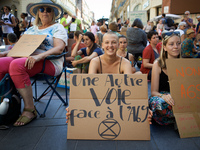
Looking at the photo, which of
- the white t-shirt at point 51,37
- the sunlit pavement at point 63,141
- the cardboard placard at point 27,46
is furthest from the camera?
the white t-shirt at point 51,37

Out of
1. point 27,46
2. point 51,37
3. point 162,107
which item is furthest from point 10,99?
point 162,107

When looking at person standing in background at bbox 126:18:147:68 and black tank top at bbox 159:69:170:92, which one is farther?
person standing in background at bbox 126:18:147:68

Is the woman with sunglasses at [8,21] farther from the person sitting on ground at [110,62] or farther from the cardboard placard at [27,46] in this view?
the person sitting on ground at [110,62]

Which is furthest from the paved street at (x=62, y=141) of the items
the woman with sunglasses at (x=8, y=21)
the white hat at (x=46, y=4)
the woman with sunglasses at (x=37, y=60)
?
the woman with sunglasses at (x=8, y=21)

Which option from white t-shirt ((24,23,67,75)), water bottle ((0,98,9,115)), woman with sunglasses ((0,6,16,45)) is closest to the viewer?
water bottle ((0,98,9,115))

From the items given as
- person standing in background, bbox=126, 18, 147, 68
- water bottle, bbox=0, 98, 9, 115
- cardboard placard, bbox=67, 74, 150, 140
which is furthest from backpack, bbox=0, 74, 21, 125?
person standing in background, bbox=126, 18, 147, 68

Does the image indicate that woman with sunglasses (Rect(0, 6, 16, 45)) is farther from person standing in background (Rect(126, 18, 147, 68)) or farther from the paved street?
the paved street

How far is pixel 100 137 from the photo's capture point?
1.75 metres

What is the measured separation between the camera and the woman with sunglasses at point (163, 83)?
1.97 meters

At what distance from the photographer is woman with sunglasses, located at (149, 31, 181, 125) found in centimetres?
197

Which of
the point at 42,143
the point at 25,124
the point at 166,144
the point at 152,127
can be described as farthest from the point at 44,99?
the point at 166,144

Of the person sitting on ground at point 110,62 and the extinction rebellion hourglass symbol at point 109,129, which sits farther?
the person sitting on ground at point 110,62

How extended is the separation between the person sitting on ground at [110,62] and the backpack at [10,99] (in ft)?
3.35

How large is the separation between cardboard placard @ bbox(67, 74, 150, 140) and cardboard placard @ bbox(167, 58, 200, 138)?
14.7 inches
